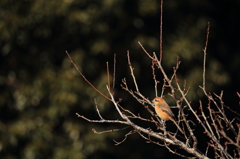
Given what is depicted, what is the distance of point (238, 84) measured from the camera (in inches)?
379

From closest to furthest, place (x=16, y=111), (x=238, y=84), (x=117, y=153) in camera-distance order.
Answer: (x=16, y=111) → (x=117, y=153) → (x=238, y=84)

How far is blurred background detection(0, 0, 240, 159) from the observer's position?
7.64 metres

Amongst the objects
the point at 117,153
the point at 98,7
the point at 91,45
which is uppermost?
the point at 98,7

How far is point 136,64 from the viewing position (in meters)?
8.42

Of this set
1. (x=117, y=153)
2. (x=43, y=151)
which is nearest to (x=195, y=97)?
(x=117, y=153)

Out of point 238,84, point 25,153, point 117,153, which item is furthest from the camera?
point 238,84

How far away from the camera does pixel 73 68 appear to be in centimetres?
785

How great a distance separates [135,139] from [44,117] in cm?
200

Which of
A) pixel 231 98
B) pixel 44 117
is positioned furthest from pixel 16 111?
pixel 231 98

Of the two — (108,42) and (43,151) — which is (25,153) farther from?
(108,42)

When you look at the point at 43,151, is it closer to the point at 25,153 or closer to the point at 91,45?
the point at 25,153

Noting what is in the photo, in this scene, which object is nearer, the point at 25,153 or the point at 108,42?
the point at 25,153

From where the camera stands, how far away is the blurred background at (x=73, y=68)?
25.1 ft

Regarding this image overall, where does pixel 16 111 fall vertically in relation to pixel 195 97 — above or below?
below
